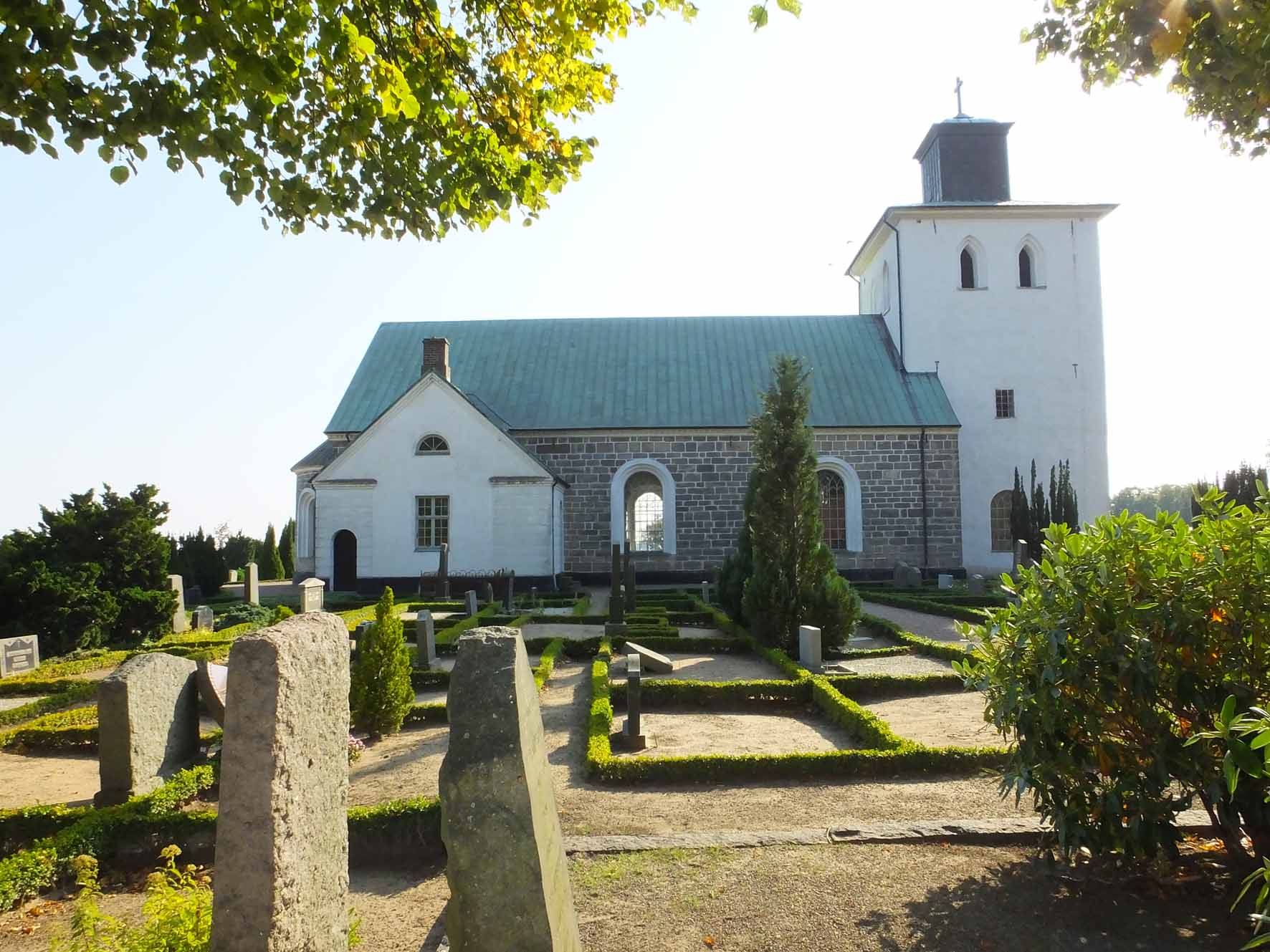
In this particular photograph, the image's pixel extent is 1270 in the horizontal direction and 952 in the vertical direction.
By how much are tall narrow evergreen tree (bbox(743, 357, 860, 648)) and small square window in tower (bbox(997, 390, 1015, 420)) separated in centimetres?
1380

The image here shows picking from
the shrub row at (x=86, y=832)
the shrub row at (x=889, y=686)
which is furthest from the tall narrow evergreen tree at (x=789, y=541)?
the shrub row at (x=86, y=832)

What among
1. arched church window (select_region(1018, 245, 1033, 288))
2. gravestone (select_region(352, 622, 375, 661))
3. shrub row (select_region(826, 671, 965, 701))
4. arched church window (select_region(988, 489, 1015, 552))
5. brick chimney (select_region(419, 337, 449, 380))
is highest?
arched church window (select_region(1018, 245, 1033, 288))

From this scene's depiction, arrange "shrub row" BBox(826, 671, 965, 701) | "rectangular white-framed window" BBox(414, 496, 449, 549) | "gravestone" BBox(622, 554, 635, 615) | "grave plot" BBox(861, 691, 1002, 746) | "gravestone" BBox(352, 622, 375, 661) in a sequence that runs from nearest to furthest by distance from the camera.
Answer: "grave plot" BBox(861, 691, 1002, 746) < "gravestone" BBox(352, 622, 375, 661) < "shrub row" BBox(826, 671, 965, 701) < "gravestone" BBox(622, 554, 635, 615) < "rectangular white-framed window" BBox(414, 496, 449, 549)

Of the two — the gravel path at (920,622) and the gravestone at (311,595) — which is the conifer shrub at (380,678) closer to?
the gravestone at (311,595)

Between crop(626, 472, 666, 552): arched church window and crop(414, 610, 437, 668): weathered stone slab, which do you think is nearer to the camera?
crop(414, 610, 437, 668): weathered stone slab

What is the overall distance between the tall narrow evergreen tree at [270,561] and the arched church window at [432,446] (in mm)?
12278

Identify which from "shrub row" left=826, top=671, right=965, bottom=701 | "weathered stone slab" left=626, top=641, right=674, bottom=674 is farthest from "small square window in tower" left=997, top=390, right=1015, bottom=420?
"weathered stone slab" left=626, top=641, right=674, bottom=674

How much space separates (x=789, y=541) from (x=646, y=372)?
43.6 ft

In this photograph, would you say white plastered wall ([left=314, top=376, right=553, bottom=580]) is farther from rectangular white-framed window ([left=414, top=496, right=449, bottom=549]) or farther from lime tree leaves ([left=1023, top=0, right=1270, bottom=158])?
lime tree leaves ([left=1023, top=0, right=1270, bottom=158])

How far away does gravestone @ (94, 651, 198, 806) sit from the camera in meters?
5.70

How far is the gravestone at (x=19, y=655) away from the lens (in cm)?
1114

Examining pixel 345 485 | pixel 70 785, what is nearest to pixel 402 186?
pixel 70 785

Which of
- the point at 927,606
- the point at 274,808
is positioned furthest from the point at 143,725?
the point at 927,606

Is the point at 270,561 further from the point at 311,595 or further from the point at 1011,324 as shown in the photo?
the point at 1011,324
